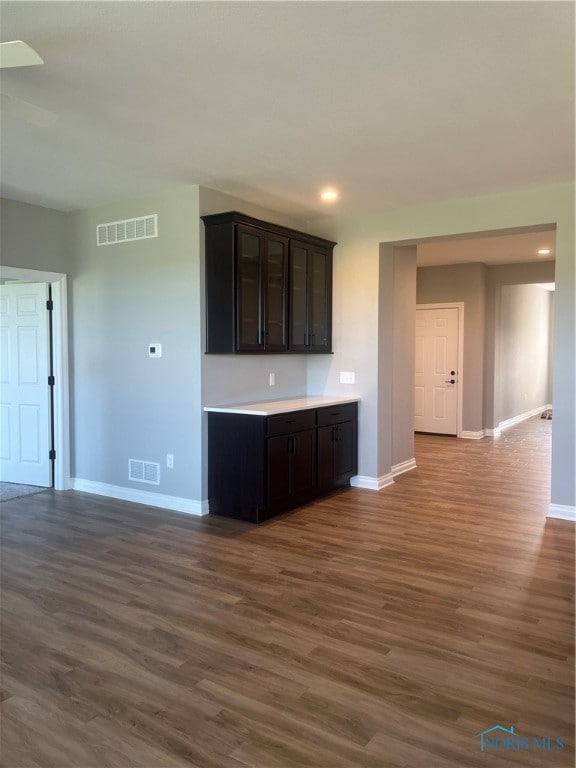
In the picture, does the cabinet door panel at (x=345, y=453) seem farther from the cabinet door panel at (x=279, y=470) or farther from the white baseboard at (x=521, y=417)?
the white baseboard at (x=521, y=417)

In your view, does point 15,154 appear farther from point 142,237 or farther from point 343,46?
point 343,46

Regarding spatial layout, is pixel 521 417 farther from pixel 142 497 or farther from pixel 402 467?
pixel 142 497

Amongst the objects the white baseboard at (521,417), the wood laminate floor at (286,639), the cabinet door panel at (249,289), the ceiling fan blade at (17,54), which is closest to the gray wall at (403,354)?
the wood laminate floor at (286,639)

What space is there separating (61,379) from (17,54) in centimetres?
383

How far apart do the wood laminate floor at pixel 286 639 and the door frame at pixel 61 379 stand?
2.79 ft

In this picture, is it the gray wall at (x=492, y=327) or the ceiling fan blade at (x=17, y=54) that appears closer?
the ceiling fan blade at (x=17, y=54)

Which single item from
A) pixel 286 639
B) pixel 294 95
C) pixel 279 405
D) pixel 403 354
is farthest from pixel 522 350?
pixel 286 639

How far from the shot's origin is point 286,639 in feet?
8.91

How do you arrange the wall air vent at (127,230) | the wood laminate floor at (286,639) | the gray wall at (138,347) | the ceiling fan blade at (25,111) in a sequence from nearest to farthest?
the wood laminate floor at (286,639) < the ceiling fan blade at (25,111) < the gray wall at (138,347) < the wall air vent at (127,230)

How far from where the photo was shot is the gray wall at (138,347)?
15.5 feet

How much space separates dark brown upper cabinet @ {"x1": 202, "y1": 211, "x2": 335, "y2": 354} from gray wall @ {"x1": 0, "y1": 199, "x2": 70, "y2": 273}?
179cm

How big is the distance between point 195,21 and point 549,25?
1456 millimetres

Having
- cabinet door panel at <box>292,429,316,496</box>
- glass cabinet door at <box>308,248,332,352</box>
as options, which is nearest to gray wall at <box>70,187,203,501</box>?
cabinet door panel at <box>292,429,316,496</box>

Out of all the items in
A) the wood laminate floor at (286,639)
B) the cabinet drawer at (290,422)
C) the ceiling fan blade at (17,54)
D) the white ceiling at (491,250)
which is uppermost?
the white ceiling at (491,250)
